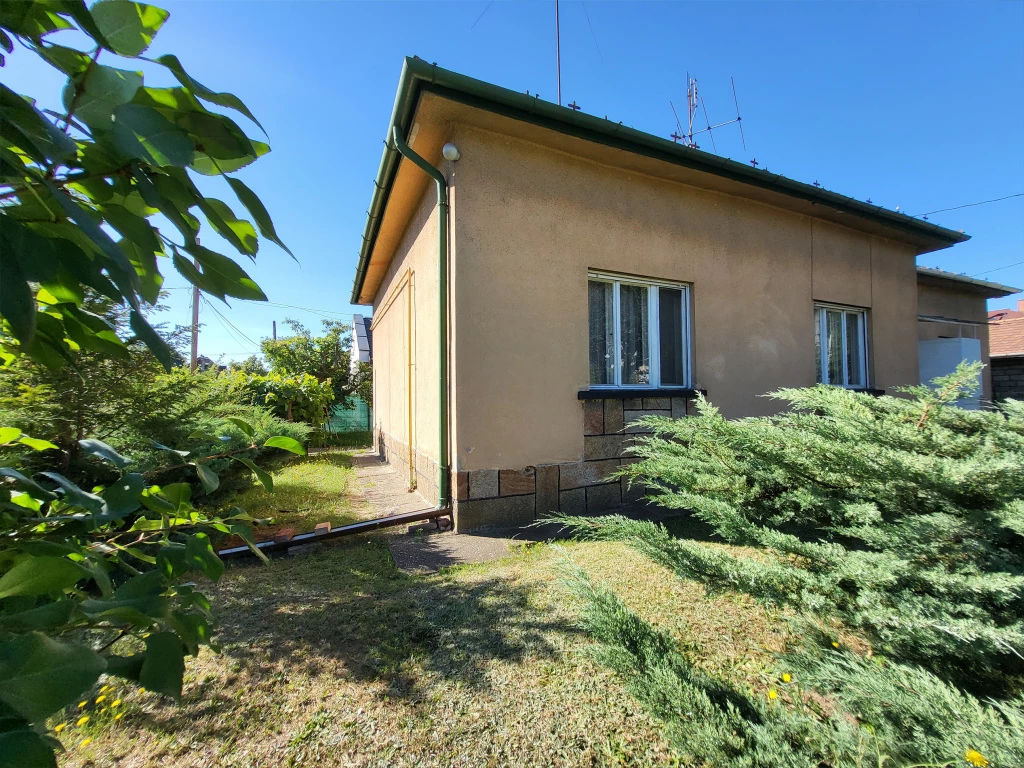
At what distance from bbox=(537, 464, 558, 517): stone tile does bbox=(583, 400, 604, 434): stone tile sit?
531 mm

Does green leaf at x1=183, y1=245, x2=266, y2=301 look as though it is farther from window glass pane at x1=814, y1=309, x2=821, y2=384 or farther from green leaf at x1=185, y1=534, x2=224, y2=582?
window glass pane at x1=814, y1=309, x2=821, y2=384

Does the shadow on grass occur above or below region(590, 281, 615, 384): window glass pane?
below

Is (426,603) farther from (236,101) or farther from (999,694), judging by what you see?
(236,101)

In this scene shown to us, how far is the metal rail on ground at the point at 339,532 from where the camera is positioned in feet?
11.6

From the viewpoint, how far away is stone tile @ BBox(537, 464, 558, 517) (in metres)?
4.39

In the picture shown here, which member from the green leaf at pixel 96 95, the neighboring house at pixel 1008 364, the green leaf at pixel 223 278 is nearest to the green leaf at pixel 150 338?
the green leaf at pixel 223 278

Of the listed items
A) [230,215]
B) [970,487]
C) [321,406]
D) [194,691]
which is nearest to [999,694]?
[970,487]

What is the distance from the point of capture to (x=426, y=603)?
→ 106 inches

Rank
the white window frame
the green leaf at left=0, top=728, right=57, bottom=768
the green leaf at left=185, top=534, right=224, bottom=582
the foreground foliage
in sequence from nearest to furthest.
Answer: the green leaf at left=0, top=728, right=57, bottom=768 → the green leaf at left=185, top=534, right=224, bottom=582 → the foreground foliage → the white window frame

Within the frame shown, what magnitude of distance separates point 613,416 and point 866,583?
332 cm

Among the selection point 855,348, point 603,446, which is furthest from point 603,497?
point 855,348

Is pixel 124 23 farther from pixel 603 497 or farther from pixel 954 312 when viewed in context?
pixel 954 312

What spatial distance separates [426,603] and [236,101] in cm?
273

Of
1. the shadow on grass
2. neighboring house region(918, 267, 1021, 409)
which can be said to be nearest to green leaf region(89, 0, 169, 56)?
the shadow on grass
